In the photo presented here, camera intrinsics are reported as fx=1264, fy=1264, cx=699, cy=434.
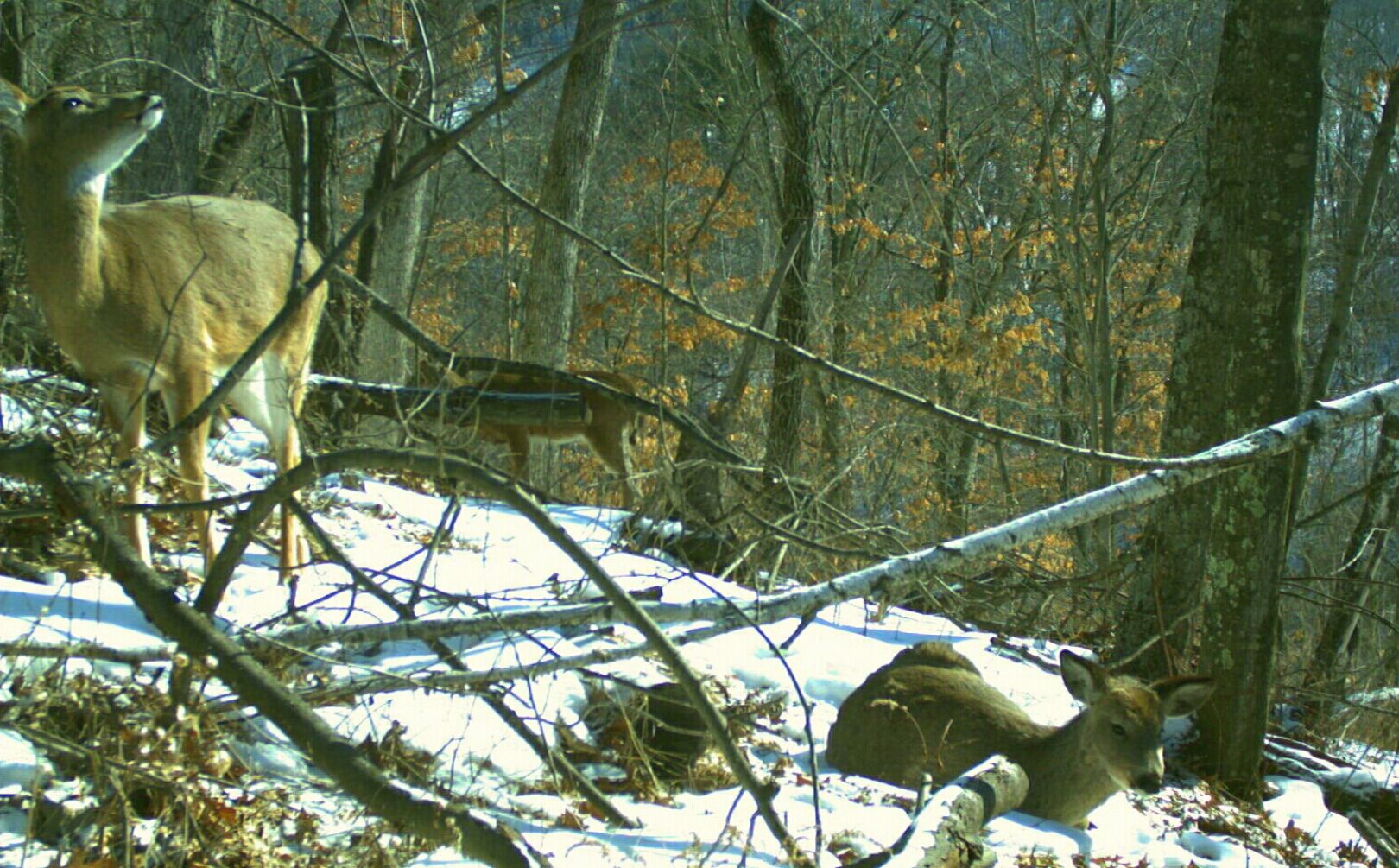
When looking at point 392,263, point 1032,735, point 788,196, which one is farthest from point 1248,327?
point 392,263

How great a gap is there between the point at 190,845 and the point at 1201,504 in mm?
4708

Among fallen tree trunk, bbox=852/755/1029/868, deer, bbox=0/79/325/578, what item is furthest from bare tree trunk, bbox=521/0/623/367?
fallen tree trunk, bbox=852/755/1029/868

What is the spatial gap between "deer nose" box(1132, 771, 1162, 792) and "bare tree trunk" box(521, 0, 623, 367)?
7.79 m

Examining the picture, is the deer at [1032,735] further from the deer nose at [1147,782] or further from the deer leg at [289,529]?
the deer leg at [289,529]

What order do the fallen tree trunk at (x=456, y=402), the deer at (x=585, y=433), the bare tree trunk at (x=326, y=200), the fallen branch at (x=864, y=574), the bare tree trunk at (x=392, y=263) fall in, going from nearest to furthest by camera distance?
the fallen branch at (x=864, y=574) < the fallen tree trunk at (x=456, y=402) < the bare tree trunk at (x=326, y=200) < the bare tree trunk at (x=392, y=263) < the deer at (x=585, y=433)

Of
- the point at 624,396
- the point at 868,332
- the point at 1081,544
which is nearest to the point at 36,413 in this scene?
the point at 624,396

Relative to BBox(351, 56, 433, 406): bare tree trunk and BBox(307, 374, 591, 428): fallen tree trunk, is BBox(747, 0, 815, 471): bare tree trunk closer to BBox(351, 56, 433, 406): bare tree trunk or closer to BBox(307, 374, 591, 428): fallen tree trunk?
BBox(351, 56, 433, 406): bare tree trunk

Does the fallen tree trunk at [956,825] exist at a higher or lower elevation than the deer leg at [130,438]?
lower

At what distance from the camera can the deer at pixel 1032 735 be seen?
16.8 feet

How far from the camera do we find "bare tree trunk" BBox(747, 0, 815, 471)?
11.0 meters

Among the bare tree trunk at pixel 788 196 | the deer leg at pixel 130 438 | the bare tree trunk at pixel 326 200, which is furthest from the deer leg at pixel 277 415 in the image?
the bare tree trunk at pixel 788 196

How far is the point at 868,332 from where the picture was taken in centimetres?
1700

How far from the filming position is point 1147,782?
4.98 m

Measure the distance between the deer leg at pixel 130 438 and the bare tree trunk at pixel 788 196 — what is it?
6.39m
